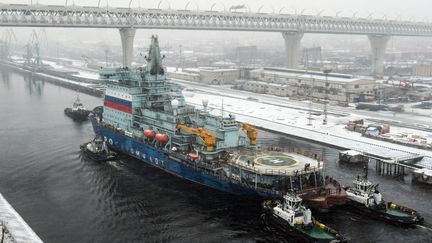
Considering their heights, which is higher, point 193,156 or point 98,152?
point 193,156

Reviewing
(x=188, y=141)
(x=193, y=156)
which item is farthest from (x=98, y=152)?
(x=193, y=156)

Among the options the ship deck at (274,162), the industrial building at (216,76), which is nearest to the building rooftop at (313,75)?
the industrial building at (216,76)

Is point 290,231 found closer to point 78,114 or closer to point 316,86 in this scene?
point 78,114

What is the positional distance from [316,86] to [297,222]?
73502 mm

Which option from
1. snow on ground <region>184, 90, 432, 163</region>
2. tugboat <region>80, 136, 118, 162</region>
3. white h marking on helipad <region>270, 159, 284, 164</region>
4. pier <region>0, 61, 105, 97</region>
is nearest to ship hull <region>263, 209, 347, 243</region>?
white h marking on helipad <region>270, 159, 284, 164</region>

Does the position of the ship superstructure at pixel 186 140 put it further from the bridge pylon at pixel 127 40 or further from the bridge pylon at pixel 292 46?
the bridge pylon at pixel 292 46

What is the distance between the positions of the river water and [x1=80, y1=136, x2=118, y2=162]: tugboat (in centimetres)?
122

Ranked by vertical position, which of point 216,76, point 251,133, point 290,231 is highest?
point 216,76

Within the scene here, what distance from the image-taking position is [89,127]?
245 ft

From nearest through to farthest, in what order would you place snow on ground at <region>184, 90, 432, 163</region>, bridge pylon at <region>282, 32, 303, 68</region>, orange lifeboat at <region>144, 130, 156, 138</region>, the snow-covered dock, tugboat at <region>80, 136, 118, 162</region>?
the snow-covered dock < orange lifeboat at <region>144, 130, 156, 138</region> < tugboat at <region>80, 136, 118, 162</region> < snow on ground at <region>184, 90, 432, 163</region> < bridge pylon at <region>282, 32, 303, 68</region>

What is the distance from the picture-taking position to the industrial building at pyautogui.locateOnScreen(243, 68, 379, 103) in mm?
98625

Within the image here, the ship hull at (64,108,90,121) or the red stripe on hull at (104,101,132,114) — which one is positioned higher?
the red stripe on hull at (104,101,132,114)

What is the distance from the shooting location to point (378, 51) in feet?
510

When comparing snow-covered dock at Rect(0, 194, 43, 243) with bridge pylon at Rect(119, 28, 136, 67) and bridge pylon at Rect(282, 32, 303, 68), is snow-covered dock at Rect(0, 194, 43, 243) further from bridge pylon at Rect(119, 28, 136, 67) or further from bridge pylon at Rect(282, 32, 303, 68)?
bridge pylon at Rect(282, 32, 303, 68)
